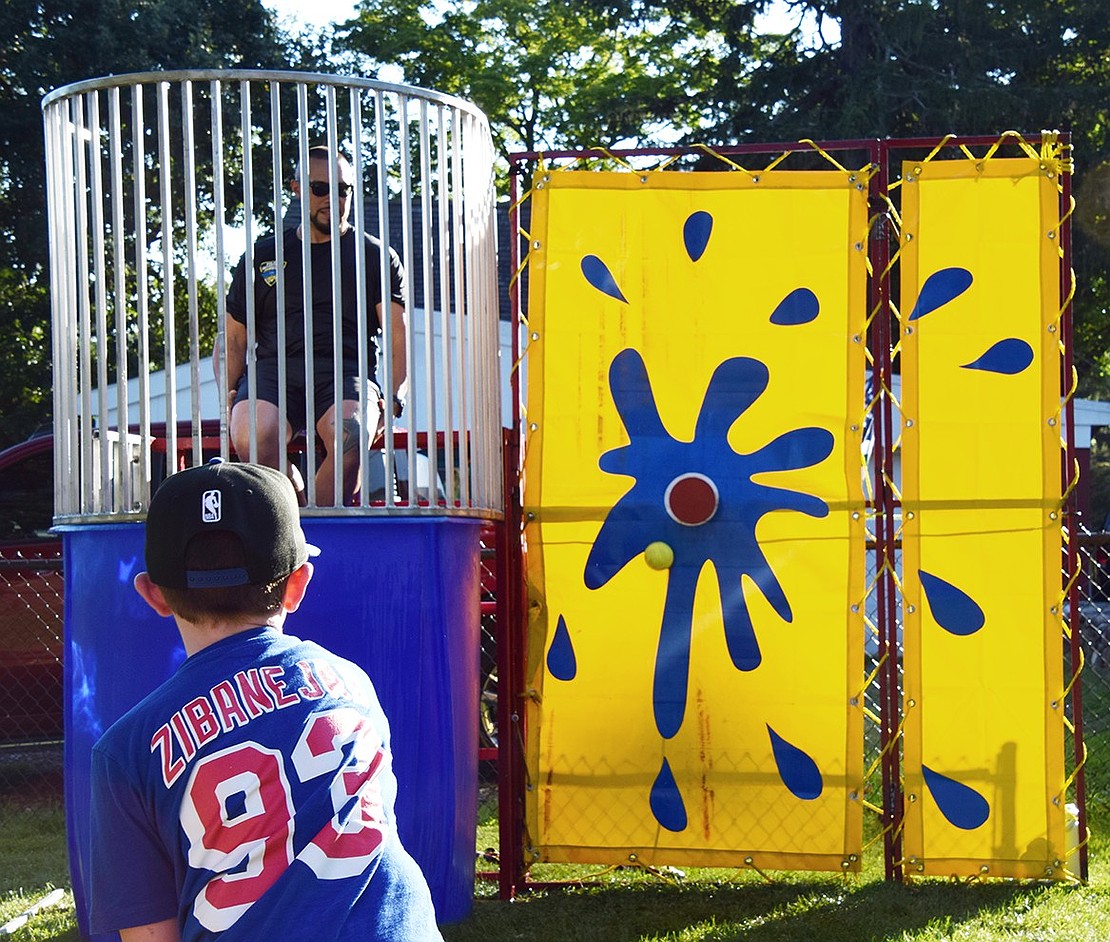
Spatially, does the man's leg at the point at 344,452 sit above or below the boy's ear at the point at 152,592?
above

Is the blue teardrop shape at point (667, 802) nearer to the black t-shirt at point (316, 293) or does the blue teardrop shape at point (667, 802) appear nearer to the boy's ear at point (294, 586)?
the black t-shirt at point (316, 293)

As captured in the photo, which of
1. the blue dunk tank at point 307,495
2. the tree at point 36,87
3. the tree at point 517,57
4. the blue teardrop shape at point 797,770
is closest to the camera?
the blue dunk tank at point 307,495

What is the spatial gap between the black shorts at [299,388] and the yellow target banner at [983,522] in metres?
1.97

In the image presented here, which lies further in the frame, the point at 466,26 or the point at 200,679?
the point at 466,26

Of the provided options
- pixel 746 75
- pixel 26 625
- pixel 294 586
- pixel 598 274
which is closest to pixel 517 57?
pixel 746 75

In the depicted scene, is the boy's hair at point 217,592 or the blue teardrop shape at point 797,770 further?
the blue teardrop shape at point 797,770

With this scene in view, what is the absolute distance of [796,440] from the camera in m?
4.86

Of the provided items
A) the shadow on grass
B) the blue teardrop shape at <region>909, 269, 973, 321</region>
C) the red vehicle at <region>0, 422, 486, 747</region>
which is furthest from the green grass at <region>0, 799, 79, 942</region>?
the blue teardrop shape at <region>909, 269, 973, 321</region>

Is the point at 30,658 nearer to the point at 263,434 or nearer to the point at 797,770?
the point at 263,434

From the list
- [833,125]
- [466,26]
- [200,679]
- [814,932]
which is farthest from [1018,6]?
[200,679]

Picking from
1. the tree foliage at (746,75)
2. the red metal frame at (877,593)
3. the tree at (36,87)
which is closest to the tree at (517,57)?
the tree foliage at (746,75)

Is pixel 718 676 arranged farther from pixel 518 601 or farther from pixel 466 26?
pixel 466 26

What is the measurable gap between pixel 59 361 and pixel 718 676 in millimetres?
2479

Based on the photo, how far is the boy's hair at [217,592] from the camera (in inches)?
76.6
